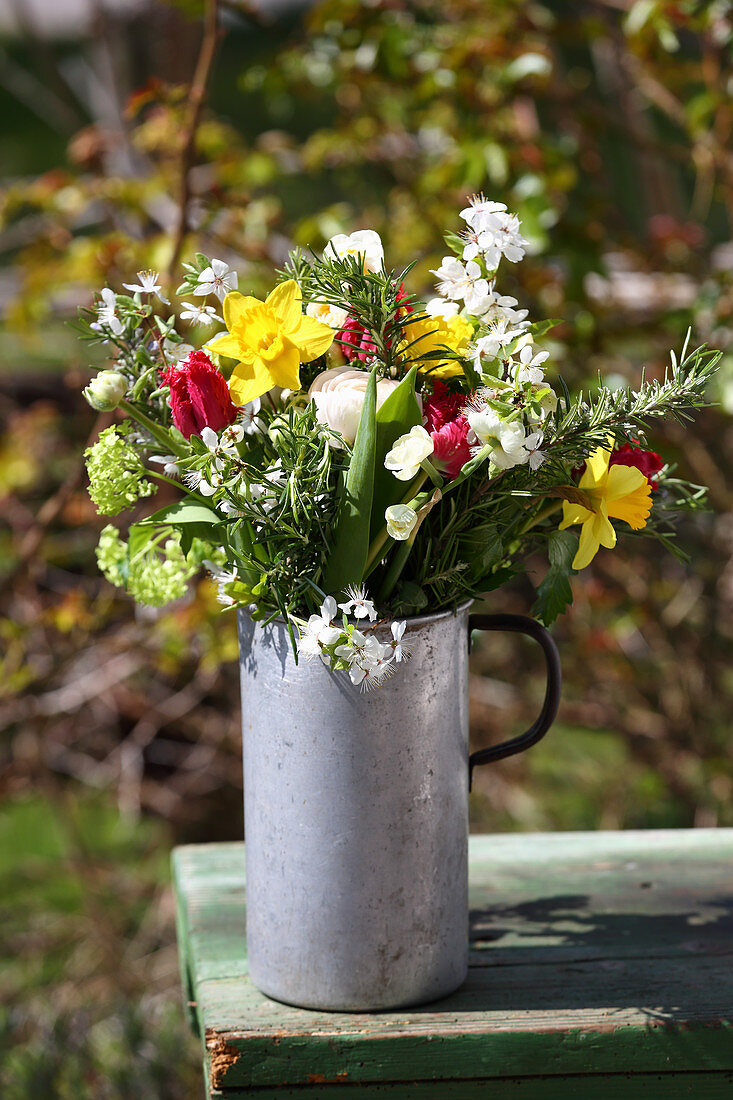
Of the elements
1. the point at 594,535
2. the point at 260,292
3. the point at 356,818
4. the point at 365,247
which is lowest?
the point at 356,818

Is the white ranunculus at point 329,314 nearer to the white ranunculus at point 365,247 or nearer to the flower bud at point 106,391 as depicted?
the white ranunculus at point 365,247

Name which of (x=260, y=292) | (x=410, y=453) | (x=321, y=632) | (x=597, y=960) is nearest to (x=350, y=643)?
(x=321, y=632)

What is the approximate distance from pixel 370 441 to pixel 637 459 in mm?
218

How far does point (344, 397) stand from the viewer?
0.75 m

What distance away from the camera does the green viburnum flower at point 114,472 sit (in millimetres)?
822

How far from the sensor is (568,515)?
79 cm

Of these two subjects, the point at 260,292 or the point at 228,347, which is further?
the point at 260,292

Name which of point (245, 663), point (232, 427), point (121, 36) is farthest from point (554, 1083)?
point (121, 36)

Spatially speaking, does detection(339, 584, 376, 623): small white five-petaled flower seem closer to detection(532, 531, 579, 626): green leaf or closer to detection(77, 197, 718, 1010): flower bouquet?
detection(77, 197, 718, 1010): flower bouquet

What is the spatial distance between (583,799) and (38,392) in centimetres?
166

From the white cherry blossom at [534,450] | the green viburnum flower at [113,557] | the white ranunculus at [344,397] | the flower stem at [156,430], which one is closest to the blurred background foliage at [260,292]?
the green viburnum flower at [113,557]

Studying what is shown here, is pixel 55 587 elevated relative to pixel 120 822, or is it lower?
elevated

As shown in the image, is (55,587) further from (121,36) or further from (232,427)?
(232,427)

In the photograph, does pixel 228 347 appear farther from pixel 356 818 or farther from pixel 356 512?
pixel 356 818
